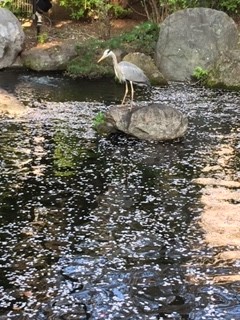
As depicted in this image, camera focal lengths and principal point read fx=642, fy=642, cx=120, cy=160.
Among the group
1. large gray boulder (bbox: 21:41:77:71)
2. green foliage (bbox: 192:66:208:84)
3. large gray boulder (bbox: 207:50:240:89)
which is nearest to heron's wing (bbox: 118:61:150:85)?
large gray boulder (bbox: 207:50:240:89)

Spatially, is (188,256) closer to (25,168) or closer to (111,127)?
(25,168)

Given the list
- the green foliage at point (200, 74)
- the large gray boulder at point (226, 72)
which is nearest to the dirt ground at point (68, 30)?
the green foliage at point (200, 74)

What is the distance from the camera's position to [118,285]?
4.95m

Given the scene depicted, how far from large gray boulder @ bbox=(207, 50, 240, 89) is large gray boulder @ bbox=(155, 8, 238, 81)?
0.71 m

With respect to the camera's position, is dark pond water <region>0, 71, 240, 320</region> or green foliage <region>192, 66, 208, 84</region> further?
green foliage <region>192, 66, 208, 84</region>

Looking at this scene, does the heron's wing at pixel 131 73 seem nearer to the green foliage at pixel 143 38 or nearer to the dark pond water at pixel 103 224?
the dark pond water at pixel 103 224

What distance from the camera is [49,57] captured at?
15.8m

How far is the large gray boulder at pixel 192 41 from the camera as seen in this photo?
15227 mm

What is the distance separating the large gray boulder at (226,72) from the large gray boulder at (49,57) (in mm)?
3719

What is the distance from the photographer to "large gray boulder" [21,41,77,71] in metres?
15.8

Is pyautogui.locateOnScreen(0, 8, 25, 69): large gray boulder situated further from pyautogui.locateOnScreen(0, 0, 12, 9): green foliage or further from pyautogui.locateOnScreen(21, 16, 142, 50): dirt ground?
pyautogui.locateOnScreen(0, 0, 12, 9): green foliage

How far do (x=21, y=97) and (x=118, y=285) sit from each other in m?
8.17

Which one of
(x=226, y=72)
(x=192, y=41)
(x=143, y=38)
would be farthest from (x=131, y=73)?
(x=143, y=38)

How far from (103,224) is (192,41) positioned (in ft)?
33.4
